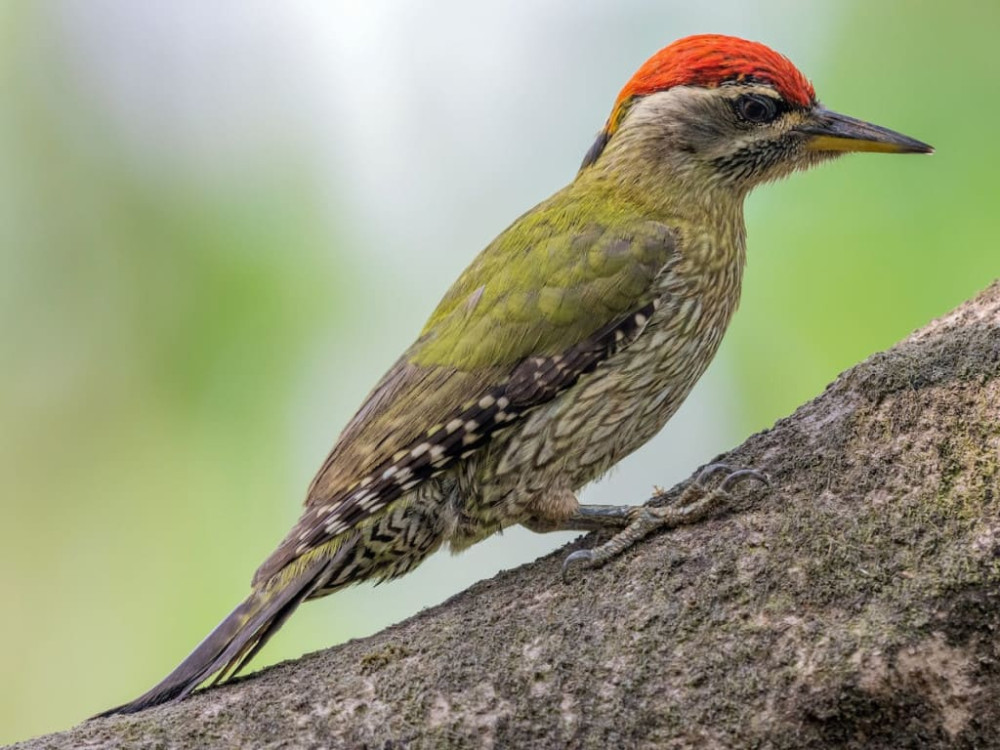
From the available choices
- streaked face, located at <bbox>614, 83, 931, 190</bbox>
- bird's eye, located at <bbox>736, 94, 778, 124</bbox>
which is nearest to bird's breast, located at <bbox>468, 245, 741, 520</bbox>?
streaked face, located at <bbox>614, 83, 931, 190</bbox>

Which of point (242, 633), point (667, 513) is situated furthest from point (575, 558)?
point (242, 633)

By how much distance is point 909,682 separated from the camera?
2.30 metres

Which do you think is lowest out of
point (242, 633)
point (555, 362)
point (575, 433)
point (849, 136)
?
point (242, 633)

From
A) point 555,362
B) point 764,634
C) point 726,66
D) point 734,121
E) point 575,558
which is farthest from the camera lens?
point 734,121

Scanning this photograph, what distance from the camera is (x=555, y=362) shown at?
357 cm

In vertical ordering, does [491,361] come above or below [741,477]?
above

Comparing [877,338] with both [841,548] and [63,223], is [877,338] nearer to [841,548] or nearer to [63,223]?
[841,548]

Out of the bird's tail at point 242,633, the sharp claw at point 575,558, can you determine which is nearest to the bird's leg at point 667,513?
the sharp claw at point 575,558

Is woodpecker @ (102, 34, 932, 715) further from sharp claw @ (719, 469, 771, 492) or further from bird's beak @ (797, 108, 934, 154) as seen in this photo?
sharp claw @ (719, 469, 771, 492)

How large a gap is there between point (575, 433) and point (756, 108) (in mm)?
1381

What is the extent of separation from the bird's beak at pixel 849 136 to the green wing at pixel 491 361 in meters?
0.71

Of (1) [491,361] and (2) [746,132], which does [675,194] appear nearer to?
(2) [746,132]

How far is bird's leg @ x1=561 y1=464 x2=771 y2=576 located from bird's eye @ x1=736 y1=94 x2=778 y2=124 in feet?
5.03

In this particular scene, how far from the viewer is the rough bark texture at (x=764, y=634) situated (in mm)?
2330
